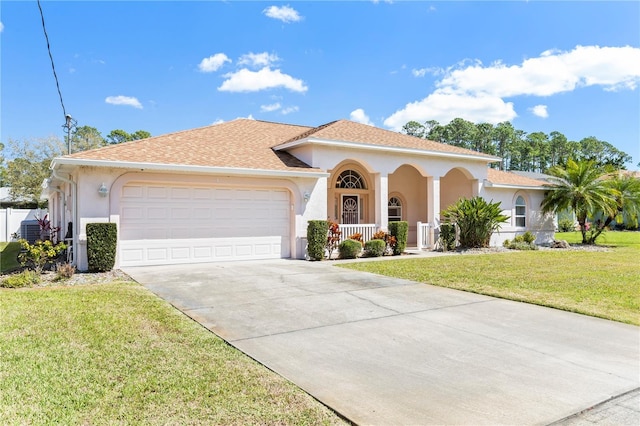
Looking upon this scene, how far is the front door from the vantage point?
18953mm

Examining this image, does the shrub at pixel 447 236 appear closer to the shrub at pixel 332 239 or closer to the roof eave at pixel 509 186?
the roof eave at pixel 509 186

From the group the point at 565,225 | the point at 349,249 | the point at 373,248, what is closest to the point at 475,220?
the point at 373,248

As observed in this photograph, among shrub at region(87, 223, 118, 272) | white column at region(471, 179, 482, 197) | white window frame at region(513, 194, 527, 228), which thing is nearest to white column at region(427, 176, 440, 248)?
white column at region(471, 179, 482, 197)

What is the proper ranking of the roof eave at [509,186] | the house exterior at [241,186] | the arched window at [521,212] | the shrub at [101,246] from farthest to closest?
the arched window at [521,212]
the roof eave at [509,186]
the house exterior at [241,186]
the shrub at [101,246]

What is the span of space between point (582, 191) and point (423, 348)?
66.9 feet

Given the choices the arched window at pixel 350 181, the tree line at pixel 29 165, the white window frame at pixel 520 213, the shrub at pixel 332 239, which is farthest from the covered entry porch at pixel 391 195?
the tree line at pixel 29 165

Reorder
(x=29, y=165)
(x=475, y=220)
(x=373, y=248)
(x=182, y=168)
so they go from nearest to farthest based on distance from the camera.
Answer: (x=182, y=168), (x=373, y=248), (x=475, y=220), (x=29, y=165)

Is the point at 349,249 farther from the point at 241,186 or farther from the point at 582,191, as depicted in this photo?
the point at 582,191

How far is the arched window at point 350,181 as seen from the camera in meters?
18.7

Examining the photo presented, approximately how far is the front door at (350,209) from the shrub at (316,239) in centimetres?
450

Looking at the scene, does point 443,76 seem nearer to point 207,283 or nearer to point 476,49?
point 476,49

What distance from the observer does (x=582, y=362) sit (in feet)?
15.3

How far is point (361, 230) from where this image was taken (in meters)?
16.7

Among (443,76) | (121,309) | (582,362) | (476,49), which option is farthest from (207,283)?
(443,76)
